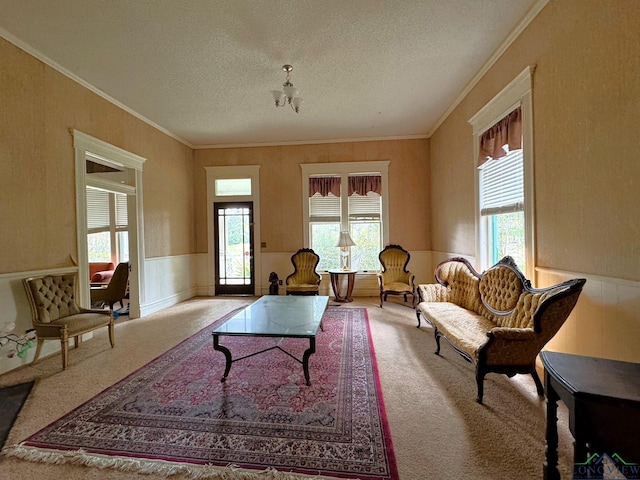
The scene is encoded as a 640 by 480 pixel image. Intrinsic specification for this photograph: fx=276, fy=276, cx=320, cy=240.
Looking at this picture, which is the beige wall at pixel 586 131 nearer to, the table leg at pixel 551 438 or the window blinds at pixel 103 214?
the table leg at pixel 551 438

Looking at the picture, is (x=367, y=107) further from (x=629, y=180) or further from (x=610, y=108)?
(x=629, y=180)

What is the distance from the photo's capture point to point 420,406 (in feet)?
6.64

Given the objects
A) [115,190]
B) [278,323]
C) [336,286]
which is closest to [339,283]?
[336,286]

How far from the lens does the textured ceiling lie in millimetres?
2471

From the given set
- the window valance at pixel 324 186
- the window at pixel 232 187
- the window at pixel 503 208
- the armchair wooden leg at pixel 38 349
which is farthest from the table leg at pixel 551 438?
the window at pixel 232 187

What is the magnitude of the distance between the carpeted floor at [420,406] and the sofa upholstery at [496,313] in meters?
0.23

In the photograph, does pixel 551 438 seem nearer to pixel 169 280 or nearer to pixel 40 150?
pixel 40 150

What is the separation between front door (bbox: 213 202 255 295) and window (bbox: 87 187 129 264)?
221 cm

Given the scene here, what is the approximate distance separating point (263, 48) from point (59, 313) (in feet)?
12.0

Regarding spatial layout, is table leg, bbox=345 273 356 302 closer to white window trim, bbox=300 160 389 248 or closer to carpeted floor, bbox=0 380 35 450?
white window trim, bbox=300 160 389 248

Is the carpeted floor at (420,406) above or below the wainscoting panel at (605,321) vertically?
below

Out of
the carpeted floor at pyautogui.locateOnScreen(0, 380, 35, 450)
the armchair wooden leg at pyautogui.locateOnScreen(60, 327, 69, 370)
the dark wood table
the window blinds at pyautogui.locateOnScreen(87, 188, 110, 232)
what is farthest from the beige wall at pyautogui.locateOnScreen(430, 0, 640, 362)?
the window blinds at pyautogui.locateOnScreen(87, 188, 110, 232)

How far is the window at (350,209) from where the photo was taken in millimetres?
5871

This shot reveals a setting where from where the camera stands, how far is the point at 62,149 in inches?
131
